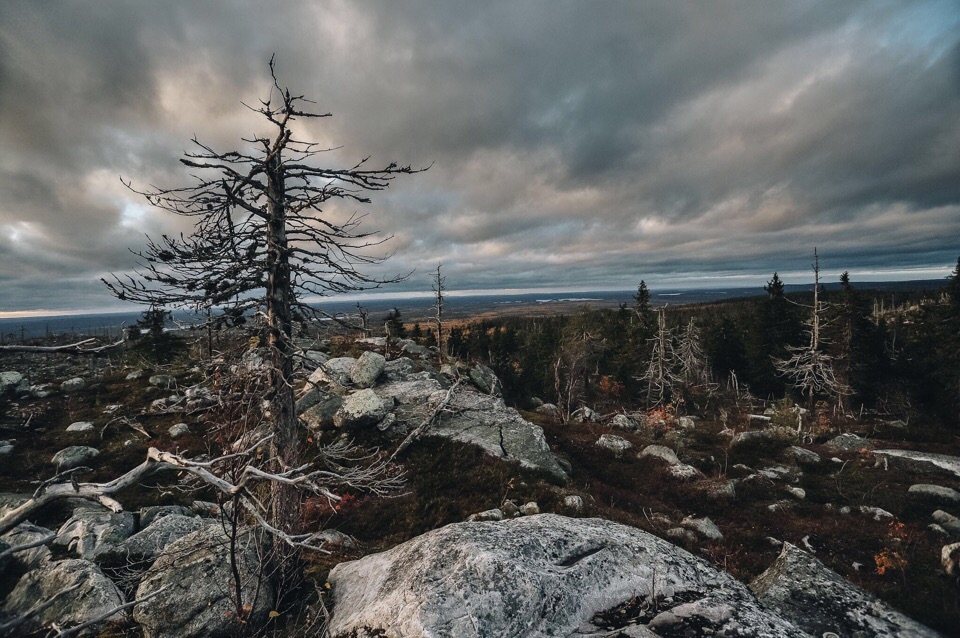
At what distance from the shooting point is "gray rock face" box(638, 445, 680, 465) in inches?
760

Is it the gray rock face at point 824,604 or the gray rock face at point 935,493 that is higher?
the gray rock face at point 824,604

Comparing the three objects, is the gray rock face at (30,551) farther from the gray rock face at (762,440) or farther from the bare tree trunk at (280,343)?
the gray rock face at (762,440)

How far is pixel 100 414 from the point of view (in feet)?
78.6

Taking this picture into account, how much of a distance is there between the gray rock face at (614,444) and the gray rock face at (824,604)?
13.8m

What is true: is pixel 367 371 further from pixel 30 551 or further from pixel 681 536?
pixel 681 536

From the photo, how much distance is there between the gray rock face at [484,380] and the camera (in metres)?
26.8

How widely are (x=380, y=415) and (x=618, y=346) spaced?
37383mm

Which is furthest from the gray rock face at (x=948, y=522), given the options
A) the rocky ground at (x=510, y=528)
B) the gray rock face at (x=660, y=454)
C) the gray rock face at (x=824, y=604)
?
the gray rock face at (x=824, y=604)

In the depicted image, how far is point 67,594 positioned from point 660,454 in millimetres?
22477

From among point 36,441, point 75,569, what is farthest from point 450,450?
point 36,441

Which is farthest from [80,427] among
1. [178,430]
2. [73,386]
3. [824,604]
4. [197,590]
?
[824,604]

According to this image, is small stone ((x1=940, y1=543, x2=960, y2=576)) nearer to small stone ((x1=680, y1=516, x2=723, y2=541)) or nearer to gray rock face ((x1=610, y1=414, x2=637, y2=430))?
small stone ((x1=680, y1=516, x2=723, y2=541))

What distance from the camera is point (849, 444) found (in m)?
21.8

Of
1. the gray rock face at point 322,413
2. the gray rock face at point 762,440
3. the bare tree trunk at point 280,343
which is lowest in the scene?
the gray rock face at point 762,440
